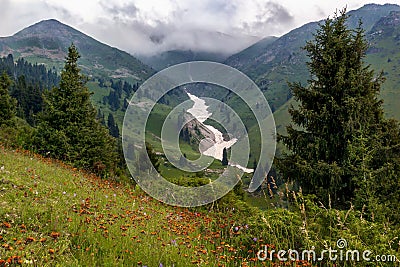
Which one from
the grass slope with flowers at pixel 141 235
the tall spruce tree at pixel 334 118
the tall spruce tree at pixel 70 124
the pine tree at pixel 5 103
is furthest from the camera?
the pine tree at pixel 5 103

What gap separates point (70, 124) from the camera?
2853cm

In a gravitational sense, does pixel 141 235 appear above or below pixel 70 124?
below

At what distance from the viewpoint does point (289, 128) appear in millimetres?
18281

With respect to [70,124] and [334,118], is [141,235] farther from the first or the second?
[70,124]

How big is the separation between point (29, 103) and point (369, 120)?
Answer: 11817cm

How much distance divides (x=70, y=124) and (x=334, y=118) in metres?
22.0

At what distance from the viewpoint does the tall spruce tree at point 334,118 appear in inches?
608

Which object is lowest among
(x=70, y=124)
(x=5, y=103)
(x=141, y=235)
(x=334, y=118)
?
(x=141, y=235)

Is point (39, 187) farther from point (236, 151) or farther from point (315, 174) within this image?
point (315, 174)

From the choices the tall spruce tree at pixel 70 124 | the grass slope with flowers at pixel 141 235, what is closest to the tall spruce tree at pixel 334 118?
the grass slope with flowers at pixel 141 235

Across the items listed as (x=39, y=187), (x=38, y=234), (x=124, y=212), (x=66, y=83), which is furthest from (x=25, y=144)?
(x=38, y=234)

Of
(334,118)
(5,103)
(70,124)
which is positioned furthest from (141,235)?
(5,103)

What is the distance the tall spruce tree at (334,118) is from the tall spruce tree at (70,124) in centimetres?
1709

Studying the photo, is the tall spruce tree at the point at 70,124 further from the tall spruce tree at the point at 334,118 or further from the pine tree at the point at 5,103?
the pine tree at the point at 5,103
